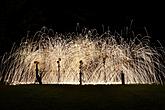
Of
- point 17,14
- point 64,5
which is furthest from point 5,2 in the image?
point 64,5

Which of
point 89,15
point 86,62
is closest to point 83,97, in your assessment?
point 86,62

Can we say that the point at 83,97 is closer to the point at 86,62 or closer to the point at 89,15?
the point at 86,62

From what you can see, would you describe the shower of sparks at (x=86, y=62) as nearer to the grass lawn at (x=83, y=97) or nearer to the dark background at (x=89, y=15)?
the grass lawn at (x=83, y=97)


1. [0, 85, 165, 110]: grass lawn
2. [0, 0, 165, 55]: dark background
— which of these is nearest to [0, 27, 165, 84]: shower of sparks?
[0, 85, 165, 110]: grass lawn

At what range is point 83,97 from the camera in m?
11.7

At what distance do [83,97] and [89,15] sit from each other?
21803 millimetres

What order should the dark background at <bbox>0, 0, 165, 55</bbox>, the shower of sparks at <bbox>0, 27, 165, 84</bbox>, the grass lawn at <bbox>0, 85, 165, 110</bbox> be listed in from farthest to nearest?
the dark background at <bbox>0, 0, 165, 55</bbox> → the shower of sparks at <bbox>0, 27, 165, 84</bbox> → the grass lawn at <bbox>0, 85, 165, 110</bbox>

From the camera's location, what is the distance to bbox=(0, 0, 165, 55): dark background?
30.2 metres

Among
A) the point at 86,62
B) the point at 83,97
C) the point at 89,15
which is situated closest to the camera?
the point at 83,97

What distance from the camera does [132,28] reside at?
32156mm

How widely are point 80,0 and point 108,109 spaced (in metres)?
24.7

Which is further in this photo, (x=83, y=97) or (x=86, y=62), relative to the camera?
(x=86, y=62)

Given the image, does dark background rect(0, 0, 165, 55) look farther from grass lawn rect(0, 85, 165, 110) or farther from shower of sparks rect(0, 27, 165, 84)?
grass lawn rect(0, 85, 165, 110)

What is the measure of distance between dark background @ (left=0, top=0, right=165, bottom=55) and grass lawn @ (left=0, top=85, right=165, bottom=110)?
53.7ft
